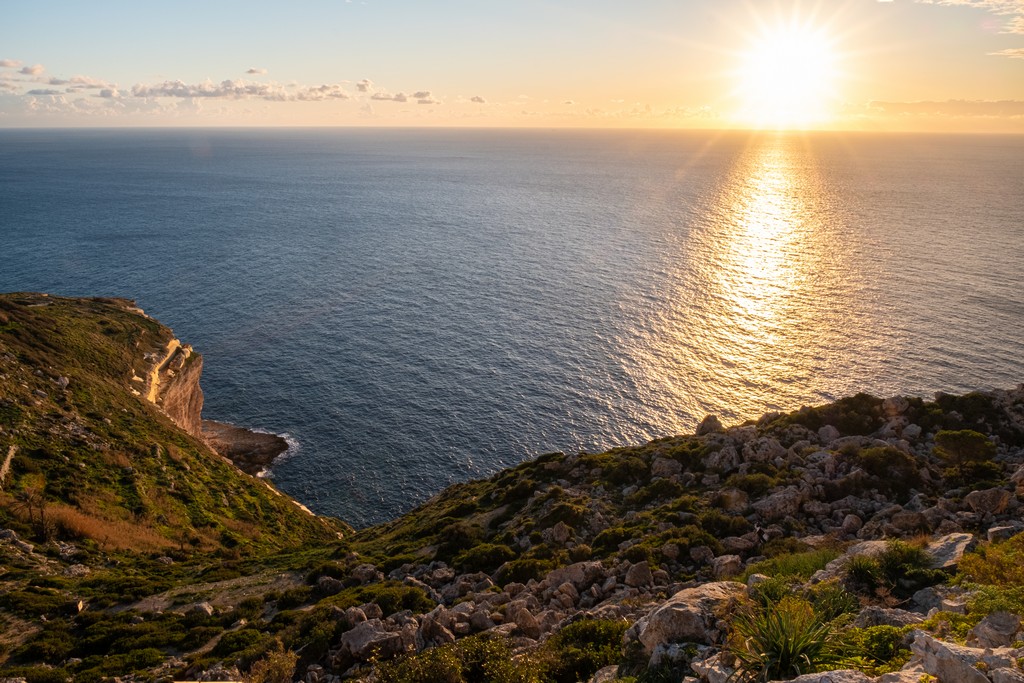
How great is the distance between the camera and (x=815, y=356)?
327 feet

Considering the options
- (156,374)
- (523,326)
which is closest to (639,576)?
(156,374)

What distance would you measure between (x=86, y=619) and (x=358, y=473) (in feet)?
164

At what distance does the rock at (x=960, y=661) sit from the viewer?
11.1m

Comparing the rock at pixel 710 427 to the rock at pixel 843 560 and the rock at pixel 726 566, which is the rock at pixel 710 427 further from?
the rock at pixel 843 560

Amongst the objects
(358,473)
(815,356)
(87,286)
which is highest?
(87,286)

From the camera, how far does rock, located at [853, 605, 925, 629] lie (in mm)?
15828

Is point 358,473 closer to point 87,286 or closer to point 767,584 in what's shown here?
point 767,584

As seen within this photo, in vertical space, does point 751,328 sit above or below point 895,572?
below

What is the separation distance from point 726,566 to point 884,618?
822cm

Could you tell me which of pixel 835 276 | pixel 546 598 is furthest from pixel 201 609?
pixel 835 276

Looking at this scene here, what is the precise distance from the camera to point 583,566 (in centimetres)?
2658

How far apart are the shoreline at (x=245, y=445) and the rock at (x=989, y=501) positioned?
2962 inches

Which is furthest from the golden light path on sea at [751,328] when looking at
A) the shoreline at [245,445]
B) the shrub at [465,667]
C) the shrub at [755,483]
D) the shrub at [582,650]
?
the shrub at [465,667]

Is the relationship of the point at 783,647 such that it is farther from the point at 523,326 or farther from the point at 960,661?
the point at 523,326
